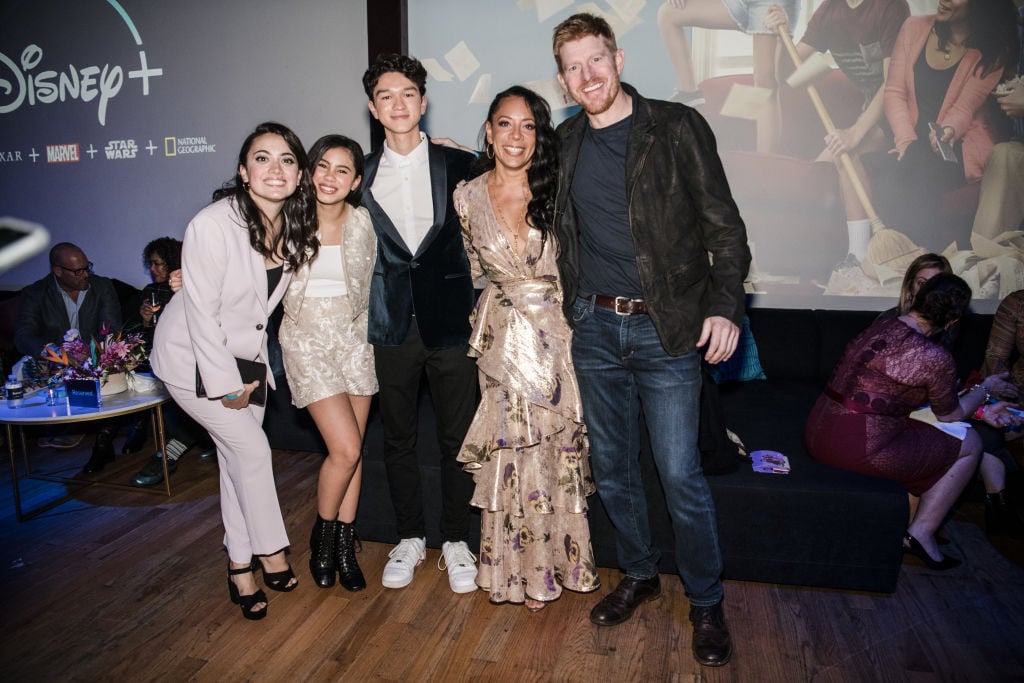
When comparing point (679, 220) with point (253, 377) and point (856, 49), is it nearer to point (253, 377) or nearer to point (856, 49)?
point (253, 377)

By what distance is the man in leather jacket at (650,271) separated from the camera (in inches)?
82.6

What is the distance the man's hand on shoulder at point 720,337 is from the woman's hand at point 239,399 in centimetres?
155

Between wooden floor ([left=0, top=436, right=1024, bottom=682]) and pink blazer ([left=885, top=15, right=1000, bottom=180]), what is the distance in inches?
96.3

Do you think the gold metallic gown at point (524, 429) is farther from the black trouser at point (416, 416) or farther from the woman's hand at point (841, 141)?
the woman's hand at point (841, 141)

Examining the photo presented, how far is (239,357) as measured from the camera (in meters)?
2.41

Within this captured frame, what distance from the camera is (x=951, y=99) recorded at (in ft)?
13.6

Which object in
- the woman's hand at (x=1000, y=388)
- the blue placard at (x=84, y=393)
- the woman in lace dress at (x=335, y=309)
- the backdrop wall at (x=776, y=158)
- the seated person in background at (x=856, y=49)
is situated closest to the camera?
the woman in lace dress at (x=335, y=309)

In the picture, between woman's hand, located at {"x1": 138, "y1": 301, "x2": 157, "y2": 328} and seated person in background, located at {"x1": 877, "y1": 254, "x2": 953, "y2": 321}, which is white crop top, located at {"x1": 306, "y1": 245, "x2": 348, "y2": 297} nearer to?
woman's hand, located at {"x1": 138, "y1": 301, "x2": 157, "y2": 328}

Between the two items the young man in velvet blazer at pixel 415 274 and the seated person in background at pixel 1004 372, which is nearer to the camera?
the young man in velvet blazer at pixel 415 274

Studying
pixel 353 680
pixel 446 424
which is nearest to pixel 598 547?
pixel 446 424

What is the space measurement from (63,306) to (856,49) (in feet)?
17.2

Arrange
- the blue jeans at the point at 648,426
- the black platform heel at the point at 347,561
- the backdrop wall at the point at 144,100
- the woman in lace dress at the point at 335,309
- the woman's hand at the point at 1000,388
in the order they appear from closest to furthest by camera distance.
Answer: the blue jeans at the point at 648,426 → the woman in lace dress at the point at 335,309 → the black platform heel at the point at 347,561 → the woman's hand at the point at 1000,388 → the backdrop wall at the point at 144,100

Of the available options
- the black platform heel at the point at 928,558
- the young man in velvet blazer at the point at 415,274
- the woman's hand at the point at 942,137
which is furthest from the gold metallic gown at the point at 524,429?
the woman's hand at the point at 942,137

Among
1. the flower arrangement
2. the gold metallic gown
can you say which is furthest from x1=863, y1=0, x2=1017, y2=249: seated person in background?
the flower arrangement
